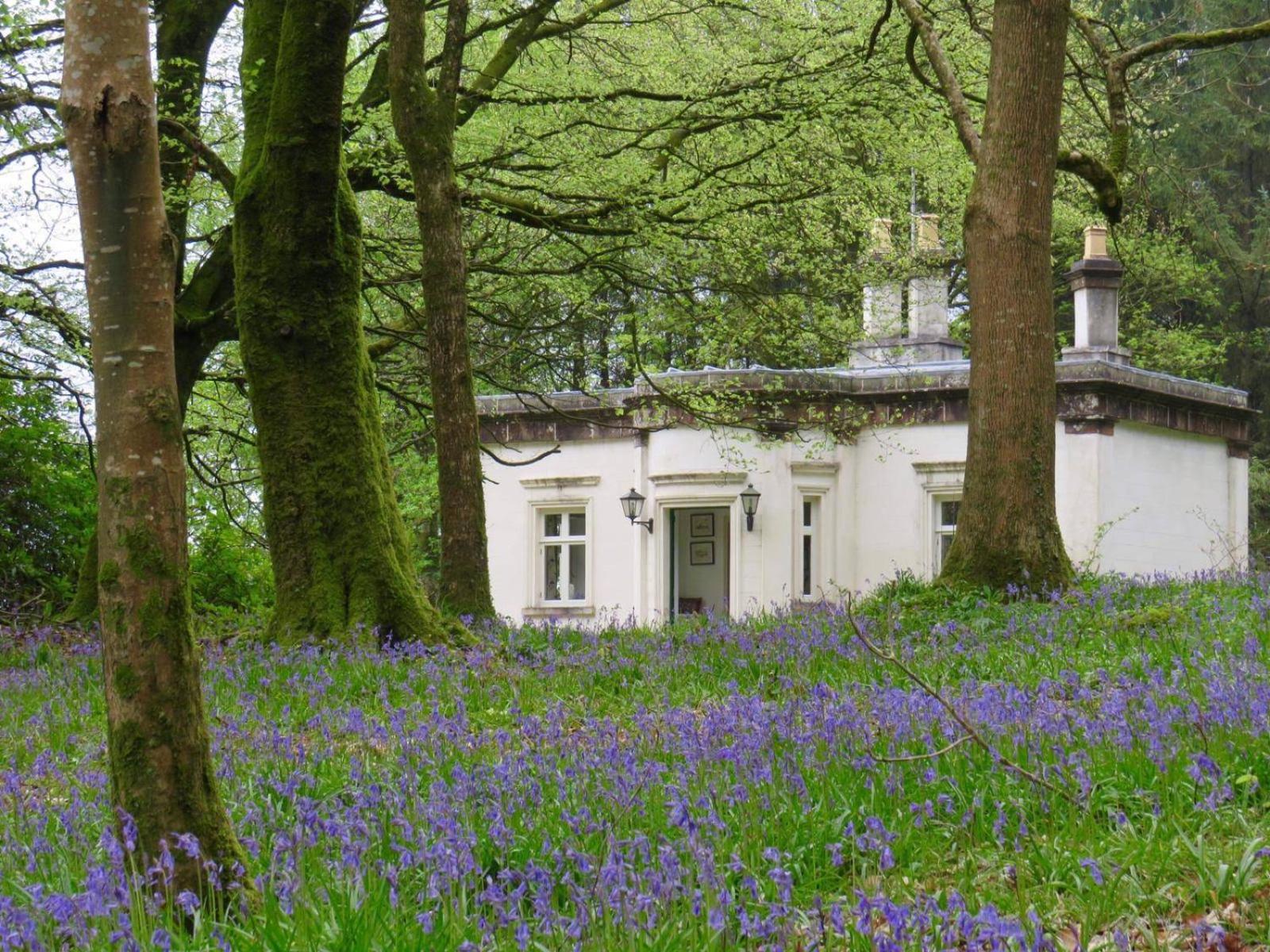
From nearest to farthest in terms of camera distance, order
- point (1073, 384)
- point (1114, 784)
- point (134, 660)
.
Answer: point (134, 660) < point (1114, 784) < point (1073, 384)

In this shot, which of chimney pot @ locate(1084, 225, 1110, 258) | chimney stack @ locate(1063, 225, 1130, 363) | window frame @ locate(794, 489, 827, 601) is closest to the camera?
window frame @ locate(794, 489, 827, 601)

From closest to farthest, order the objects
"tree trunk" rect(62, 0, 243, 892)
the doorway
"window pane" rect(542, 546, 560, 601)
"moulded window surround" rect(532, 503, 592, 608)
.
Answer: "tree trunk" rect(62, 0, 243, 892) < "moulded window surround" rect(532, 503, 592, 608) < "window pane" rect(542, 546, 560, 601) < the doorway

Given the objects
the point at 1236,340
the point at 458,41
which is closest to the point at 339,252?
the point at 458,41

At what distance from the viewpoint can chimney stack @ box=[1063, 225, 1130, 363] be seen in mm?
29281

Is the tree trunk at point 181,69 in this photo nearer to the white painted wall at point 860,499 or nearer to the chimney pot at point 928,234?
the white painted wall at point 860,499

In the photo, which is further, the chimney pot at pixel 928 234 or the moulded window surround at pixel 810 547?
the chimney pot at pixel 928 234

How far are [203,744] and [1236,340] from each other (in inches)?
1654

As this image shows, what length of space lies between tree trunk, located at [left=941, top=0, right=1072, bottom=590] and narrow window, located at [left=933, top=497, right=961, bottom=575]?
1509 cm

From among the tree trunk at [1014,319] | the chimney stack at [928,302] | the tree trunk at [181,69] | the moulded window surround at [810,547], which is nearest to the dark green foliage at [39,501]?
the tree trunk at [181,69]

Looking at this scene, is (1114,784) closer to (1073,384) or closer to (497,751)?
(497,751)

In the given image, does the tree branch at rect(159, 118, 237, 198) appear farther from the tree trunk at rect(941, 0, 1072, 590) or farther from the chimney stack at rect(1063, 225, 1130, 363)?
the chimney stack at rect(1063, 225, 1130, 363)

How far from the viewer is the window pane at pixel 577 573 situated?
31486 millimetres

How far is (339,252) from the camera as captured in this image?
458 inches

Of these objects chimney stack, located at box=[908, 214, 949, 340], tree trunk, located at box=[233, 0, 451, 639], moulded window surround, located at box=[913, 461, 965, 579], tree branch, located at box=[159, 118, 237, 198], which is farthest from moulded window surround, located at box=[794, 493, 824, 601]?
tree trunk, located at box=[233, 0, 451, 639]
